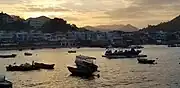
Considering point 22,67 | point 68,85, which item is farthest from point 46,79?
point 22,67

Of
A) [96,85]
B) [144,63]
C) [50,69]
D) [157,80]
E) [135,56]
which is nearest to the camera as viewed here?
[96,85]

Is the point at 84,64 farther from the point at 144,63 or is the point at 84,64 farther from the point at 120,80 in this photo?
the point at 144,63

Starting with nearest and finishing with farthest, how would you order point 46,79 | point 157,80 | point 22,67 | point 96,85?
point 96,85, point 157,80, point 46,79, point 22,67

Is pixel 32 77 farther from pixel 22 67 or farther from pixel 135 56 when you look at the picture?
pixel 135 56

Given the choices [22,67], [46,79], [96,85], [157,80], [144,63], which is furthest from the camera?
[144,63]

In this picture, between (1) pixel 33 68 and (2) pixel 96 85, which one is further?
(1) pixel 33 68

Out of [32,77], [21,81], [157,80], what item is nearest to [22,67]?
[32,77]

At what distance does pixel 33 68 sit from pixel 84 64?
14.2 m

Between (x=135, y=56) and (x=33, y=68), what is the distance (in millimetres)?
41986

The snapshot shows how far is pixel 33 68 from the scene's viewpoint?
6750 centimetres

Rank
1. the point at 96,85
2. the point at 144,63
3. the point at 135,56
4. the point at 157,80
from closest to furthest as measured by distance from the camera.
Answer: the point at 96,85 < the point at 157,80 < the point at 144,63 < the point at 135,56

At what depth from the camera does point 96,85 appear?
47.2 m

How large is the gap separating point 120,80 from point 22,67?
20.1 metres

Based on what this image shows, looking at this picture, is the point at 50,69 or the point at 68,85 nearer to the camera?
the point at 68,85
